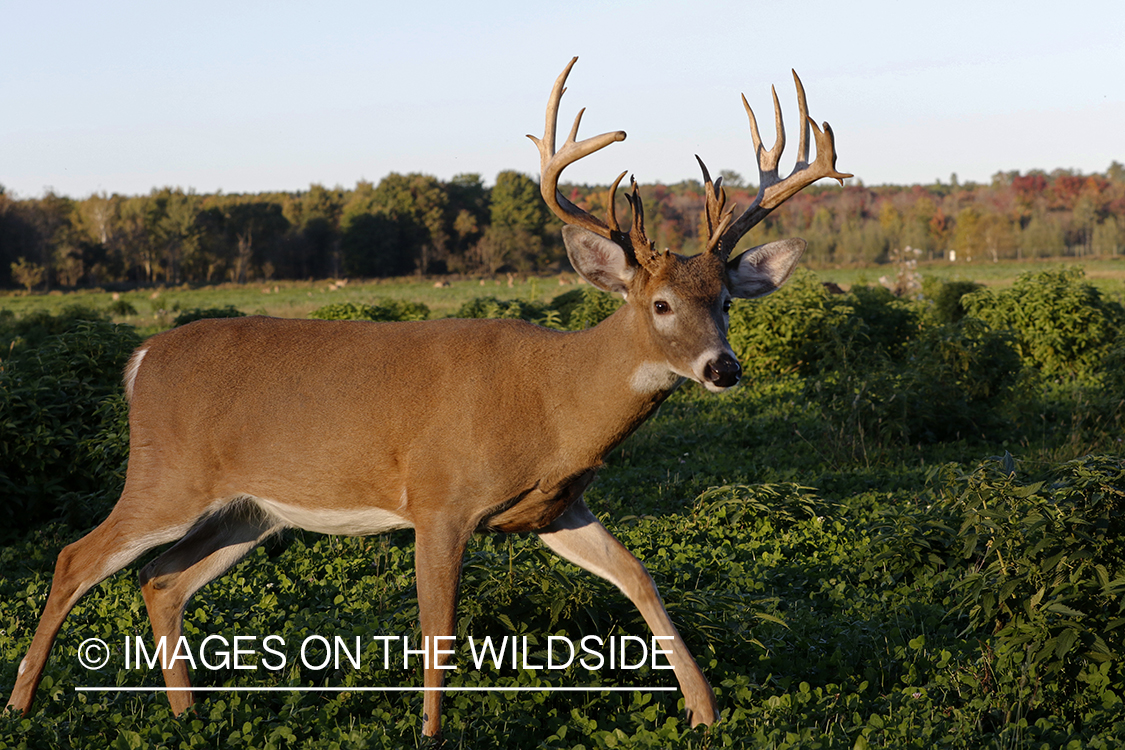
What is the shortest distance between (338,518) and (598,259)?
159 centimetres

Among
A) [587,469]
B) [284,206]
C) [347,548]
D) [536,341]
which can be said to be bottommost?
[347,548]

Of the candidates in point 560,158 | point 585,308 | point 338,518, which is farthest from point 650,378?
point 585,308

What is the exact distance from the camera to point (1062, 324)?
13.7 metres

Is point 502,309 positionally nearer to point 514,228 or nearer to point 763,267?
point 763,267

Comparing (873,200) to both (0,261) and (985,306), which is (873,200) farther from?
(985,306)

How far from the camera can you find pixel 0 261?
189 ft

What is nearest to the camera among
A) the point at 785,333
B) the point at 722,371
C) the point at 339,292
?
the point at 722,371

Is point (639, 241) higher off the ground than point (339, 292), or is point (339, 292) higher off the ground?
point (639, 241)

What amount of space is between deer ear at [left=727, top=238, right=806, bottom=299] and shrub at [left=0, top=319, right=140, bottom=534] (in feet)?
16.5

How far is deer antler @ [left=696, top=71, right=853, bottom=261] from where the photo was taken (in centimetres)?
433

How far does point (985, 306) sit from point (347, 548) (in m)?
11.7

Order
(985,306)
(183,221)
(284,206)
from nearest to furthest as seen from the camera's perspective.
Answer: (985,306)
(183,221)
(284,206)

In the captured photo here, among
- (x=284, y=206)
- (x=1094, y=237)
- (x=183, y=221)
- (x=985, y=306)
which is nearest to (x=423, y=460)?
(x=985, y=306)

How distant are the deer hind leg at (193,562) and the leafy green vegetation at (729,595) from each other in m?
0.36
